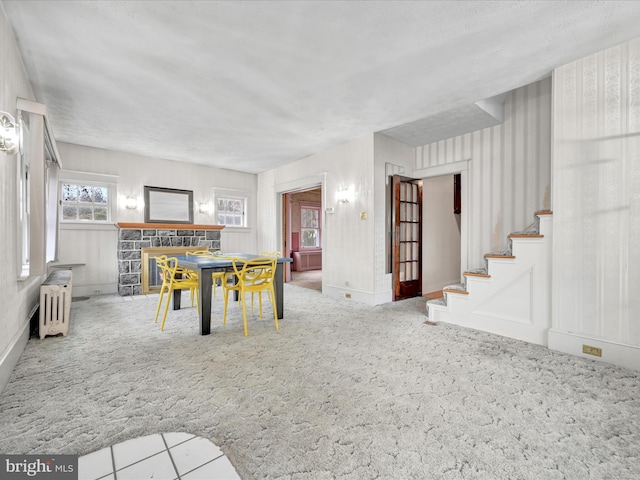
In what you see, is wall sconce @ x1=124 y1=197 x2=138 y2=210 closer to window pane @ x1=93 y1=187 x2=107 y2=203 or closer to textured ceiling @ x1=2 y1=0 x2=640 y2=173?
window pane @ x1=93 y1=187 x2=107 y2=203

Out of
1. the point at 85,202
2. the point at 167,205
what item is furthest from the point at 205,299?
the point at 85,202

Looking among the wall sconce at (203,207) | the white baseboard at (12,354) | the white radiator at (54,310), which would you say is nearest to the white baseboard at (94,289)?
the wall sconce at (203,207)

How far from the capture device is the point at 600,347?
2.51m

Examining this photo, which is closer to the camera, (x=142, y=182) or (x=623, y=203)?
(x=623, y=203)

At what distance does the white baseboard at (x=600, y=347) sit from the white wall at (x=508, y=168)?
5.45 feet

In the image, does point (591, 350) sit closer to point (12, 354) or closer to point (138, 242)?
point (12, 354)

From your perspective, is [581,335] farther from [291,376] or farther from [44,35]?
[44,35]

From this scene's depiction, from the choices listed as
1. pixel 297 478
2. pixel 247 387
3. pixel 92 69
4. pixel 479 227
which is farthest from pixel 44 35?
pixel 479 227

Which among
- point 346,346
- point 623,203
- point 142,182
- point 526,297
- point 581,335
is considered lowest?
point 346,346

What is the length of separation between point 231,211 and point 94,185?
107 inches

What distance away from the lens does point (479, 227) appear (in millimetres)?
4336

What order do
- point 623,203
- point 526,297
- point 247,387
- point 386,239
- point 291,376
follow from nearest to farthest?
1. point 247,387
2. point 291,376
3. point 623,203
4. point 526,297
5. point 386,239

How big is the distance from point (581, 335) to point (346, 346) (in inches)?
84.0

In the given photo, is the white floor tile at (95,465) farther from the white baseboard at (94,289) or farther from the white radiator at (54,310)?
the white baseboard at (94,289)
